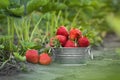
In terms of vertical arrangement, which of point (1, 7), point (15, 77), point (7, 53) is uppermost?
point (1, 7)

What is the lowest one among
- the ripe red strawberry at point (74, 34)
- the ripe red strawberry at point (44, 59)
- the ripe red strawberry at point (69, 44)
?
the ripe red strawberry at point (44, 59)

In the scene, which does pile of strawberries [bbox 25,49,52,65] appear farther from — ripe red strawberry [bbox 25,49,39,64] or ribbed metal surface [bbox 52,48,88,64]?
ribbed metal surface [bbox 52,48,88,64]

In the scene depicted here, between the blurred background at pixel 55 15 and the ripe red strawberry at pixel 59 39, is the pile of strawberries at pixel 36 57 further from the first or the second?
the blurred background at pixel 55 15

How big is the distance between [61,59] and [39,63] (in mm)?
232

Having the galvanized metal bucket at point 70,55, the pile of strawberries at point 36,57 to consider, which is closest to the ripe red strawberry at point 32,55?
the pile of strawberries at point 36,57

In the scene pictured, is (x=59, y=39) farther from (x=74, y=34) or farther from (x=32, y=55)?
(x=32, y=55)

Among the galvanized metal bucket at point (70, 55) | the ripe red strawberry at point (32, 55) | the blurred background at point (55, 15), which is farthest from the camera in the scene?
the galvanized metal bucket at point (70, 55)

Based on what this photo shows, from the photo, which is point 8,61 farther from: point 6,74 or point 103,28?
point 103,28

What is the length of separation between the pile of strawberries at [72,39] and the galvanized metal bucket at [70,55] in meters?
0.06

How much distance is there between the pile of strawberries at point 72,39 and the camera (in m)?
2.77

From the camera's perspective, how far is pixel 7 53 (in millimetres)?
2484

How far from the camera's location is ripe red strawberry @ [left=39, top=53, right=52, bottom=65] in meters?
2.60

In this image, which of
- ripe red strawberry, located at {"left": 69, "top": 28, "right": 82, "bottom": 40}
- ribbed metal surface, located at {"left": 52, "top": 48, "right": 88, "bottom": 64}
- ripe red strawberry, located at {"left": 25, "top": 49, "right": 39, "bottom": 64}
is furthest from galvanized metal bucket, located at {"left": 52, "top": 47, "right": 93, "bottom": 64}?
ripe red strawberry, located at {"left": 25, "top": 49, "right": 39, "bottom": 64}

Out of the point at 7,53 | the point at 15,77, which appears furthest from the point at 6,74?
the point at 7,53
